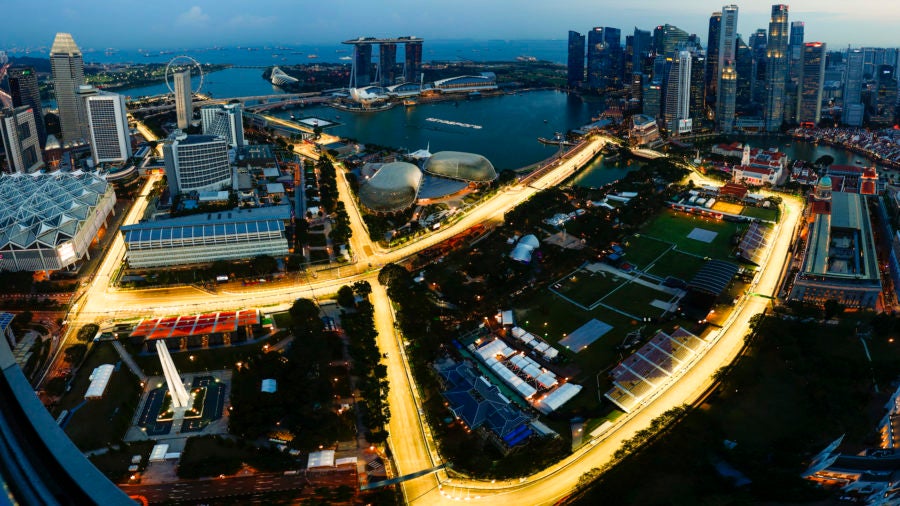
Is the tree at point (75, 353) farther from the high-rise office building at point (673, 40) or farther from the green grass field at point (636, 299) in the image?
the high-rise office building at point (673, 40)

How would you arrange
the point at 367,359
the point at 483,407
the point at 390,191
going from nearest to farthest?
the point at 483,407, the point at 367,359, the point at 390,191

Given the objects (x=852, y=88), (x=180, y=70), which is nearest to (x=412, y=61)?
(x=180, y=70)

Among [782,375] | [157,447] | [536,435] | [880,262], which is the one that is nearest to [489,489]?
[536,435]

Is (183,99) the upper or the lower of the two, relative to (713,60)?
lower

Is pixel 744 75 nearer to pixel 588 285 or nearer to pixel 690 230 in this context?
pixel 690 230

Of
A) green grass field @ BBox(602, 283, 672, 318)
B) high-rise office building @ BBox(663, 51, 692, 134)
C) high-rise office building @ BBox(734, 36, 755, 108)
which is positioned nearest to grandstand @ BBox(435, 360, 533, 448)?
green grass field @ BBox(602, 283, 672, 318)

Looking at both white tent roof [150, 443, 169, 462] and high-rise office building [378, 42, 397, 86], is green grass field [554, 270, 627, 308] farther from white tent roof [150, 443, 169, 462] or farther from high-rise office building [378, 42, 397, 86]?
high-rise office building [378, 42, 397, 86]
